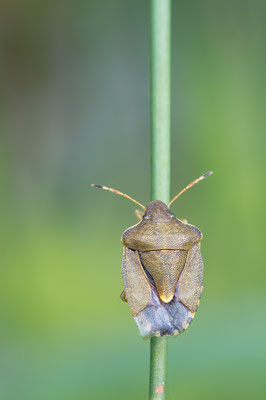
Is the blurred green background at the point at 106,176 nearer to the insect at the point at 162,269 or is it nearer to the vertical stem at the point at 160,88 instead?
the insect at the point at 162,269

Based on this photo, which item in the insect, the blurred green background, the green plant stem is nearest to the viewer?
the green plant stem

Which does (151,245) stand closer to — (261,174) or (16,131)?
(261,174)

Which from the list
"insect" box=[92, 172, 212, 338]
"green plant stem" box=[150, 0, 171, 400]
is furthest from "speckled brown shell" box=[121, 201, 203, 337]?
"green plant stem" box=[150, 0, 171, 400]

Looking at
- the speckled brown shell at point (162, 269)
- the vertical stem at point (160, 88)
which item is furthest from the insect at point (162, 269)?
the vertical stem at point (160, 88)

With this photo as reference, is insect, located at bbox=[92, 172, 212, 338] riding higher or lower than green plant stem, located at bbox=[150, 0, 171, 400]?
lower

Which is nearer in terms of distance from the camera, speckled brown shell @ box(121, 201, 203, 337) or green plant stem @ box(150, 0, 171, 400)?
green plant stem @ box(150, 0, 171, 400)

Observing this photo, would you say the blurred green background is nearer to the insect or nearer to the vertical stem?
the insect
